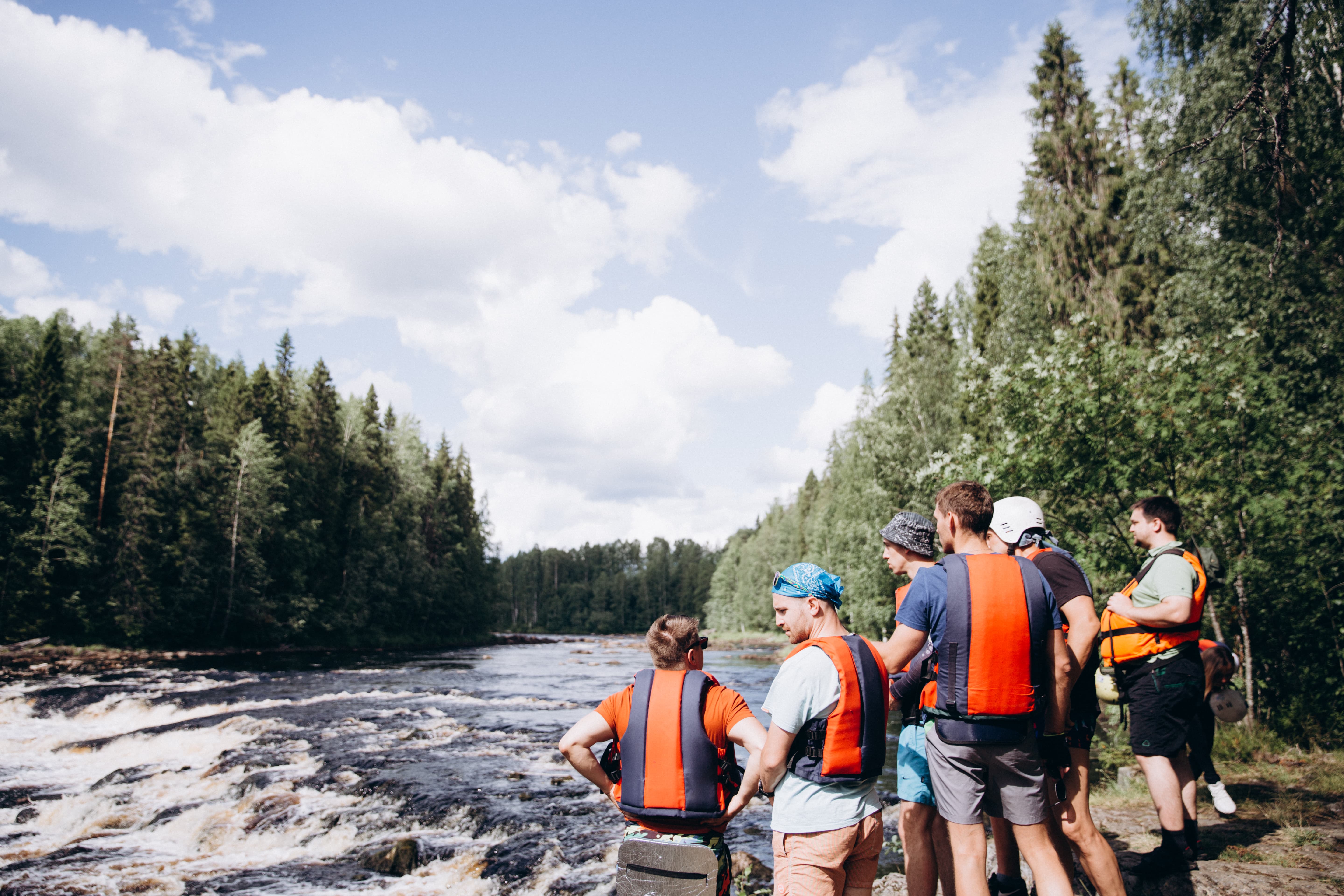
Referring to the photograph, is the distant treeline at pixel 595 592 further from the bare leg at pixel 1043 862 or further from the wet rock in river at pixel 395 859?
the bare leg at pixel 1043 862

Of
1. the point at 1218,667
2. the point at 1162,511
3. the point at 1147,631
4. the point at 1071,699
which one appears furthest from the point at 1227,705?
the point at 1071,699

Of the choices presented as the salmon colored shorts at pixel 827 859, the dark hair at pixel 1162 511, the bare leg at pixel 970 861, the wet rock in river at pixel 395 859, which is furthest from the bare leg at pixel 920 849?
the wet rock in river at pixel 395 859

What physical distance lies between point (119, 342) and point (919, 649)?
45848 millimetres

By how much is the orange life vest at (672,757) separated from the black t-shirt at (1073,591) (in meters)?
1.85

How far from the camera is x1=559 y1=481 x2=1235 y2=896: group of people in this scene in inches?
120

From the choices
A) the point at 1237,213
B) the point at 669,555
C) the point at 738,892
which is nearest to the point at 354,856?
the point at 738,892

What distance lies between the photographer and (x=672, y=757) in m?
3.30

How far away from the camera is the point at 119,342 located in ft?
123

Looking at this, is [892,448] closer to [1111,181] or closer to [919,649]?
[1111,181]

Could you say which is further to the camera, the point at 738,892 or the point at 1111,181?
the point at 1111,181

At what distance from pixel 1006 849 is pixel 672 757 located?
2081 millimetres

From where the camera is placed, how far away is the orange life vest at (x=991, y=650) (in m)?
3.21

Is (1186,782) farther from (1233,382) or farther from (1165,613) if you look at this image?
(1233,382)

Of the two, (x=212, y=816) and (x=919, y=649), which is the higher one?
(x=919, y=649)
